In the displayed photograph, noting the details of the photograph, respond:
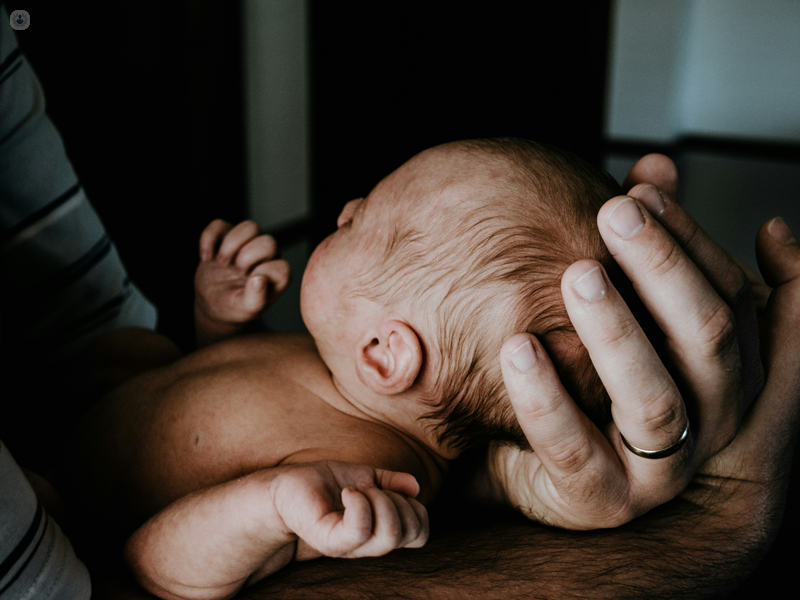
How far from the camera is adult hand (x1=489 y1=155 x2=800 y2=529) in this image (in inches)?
24.8

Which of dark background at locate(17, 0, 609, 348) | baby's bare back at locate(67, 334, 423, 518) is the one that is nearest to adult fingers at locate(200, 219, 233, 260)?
baby's bare back at locate(67, 334, 423, 518)

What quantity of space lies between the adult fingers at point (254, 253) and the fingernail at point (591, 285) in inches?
23.2

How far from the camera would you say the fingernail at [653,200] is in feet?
2.25

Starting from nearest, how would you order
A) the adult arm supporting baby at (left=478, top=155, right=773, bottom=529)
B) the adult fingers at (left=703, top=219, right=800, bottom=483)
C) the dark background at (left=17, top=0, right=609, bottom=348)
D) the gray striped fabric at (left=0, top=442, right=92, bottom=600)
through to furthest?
the gray striped fabric at (left=0, top=442, right=92, bottom=600) < the adult arm supporting baby at (left=478, top=155, right=773, bottom=529) < the adult fingers at (left=703, top=219, right=800, bottom=483) < the dark background at (left=17, top=0, right=609, bottom=348)

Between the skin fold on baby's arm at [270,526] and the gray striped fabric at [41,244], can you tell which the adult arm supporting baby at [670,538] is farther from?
the gray striped fabric at [41,244]

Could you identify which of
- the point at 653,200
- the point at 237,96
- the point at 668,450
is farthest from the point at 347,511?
the point at 237,96

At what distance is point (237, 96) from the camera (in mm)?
2855

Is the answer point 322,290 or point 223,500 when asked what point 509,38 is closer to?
point 322,290

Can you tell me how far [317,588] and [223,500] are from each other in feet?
0.43

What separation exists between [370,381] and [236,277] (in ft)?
1.14

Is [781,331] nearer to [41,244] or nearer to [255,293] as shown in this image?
[255,293]

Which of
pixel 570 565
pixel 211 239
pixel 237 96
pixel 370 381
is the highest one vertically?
pixel 237 96

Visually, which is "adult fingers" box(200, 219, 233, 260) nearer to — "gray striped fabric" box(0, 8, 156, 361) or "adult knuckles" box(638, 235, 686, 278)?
"gray striped fabric" box(0, 8, 156, 361)

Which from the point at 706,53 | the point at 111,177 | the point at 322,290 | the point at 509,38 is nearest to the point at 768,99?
the point at 706,53
